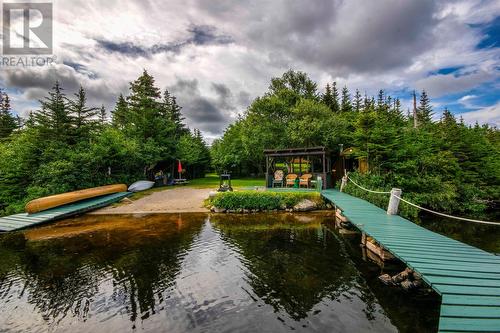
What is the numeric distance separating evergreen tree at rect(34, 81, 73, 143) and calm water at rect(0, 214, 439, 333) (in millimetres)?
9360

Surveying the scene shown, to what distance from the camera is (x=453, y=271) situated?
405 centimetres

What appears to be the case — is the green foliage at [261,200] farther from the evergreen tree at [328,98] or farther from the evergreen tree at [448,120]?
the evergreen tree at [328,98]

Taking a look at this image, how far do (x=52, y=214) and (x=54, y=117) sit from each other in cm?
→ 825

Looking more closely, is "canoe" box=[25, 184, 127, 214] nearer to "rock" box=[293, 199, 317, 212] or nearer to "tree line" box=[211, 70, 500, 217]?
"rock" box=[293, 199, 317, 212]

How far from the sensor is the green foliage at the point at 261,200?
14.3 metres

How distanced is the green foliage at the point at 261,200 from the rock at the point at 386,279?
8326 millimetres

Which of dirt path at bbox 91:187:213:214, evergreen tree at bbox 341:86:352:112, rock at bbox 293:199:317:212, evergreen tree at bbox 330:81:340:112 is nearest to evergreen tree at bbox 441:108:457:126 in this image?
evergreen tree at bbox 341:86:352:112

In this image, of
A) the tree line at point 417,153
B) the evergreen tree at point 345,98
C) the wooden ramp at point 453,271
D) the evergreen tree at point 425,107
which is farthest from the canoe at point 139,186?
the evergreen tree at point 425,107

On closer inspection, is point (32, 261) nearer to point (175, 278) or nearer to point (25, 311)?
point (25, 311)

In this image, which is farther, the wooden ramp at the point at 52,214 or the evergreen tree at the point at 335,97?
the evergreen tree at the point at 335,97

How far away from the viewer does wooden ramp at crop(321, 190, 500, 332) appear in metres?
2.90

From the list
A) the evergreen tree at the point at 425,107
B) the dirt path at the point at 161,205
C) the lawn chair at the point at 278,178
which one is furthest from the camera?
the evergreen tree at the point at 425,107

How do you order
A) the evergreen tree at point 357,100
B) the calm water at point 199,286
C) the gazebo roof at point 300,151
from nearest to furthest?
the calm water at point 199,286
the gazebo roof at point 300,151
the evergreen tree at point 357,100

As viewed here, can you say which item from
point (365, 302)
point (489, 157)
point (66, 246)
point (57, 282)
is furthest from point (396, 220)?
point (489, 157)
